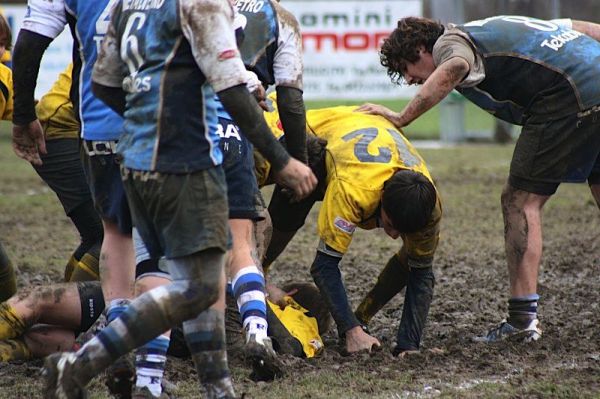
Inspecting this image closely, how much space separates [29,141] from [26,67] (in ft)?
1.48

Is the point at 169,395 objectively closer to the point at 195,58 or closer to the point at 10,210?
the point at 195,58

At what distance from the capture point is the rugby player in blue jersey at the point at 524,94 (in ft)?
18.6

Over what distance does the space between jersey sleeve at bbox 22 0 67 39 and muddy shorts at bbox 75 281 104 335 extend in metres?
1.18

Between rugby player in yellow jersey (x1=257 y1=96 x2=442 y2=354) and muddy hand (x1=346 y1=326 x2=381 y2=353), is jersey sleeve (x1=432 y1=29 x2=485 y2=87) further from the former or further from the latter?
muddy hand (x1=346 y1=326 x2=381 y2=353)

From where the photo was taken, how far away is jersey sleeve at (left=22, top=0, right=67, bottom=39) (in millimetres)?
4871

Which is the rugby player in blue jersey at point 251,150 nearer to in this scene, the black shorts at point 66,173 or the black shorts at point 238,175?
the black shorts at point 238,175

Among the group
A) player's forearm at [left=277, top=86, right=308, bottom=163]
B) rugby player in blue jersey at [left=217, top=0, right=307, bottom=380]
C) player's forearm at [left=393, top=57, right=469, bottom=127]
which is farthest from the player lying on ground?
player's forearm at [left=393, top=57, right=469, bottom=127]

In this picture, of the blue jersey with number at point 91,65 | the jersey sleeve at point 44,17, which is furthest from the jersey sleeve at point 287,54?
the jersey sleeve at point 44,17

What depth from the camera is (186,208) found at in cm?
378

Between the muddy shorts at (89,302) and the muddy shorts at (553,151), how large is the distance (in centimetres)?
225

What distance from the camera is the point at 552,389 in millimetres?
4422

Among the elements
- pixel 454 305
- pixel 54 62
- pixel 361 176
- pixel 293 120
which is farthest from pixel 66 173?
pixel 54 62

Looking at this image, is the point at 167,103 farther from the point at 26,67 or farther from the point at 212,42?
the point at 26,67

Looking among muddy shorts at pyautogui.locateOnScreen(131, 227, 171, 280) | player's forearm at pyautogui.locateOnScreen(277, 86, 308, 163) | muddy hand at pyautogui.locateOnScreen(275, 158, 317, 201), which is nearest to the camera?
muddy hand at pyautogui.locateOnScreen(275, 158, 317, 201)
